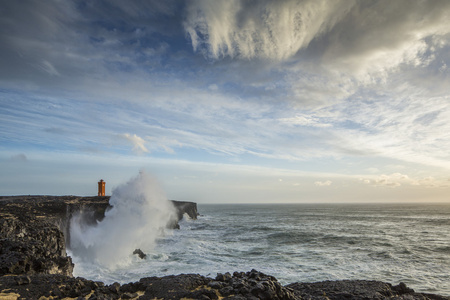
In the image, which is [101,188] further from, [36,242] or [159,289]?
[159,289]

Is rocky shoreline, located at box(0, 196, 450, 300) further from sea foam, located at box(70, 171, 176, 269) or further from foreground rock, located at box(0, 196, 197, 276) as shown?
sea foam, located at box(70, 171, 176, 269)

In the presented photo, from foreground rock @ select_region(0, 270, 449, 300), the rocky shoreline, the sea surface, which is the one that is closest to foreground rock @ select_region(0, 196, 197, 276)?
the rocky shoreline

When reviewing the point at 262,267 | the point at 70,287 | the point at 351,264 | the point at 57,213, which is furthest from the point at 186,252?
the point at 70,287

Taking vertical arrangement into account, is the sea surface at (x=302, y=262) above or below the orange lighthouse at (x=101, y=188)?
below

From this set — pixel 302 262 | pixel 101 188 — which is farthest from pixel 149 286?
pixel 101 188

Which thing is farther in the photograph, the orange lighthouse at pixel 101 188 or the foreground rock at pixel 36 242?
the orange lighthouse at pixel 101 188

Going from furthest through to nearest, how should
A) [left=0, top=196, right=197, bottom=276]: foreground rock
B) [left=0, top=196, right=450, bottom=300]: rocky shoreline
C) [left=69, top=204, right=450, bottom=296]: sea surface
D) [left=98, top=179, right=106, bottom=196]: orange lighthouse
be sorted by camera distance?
[left=98, top=179, right=106, bottom=196]: orange lighthouse
[left=69, top=204, right=450, bottom=296]: sea surface
[left=0, top=196, right=197, bottom=276]: foreground rock
[left=0, top=196, right=450, bottom=300]: rocky shoreline

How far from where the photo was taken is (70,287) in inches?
318

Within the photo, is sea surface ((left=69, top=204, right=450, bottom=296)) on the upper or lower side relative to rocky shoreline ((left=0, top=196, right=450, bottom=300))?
lower

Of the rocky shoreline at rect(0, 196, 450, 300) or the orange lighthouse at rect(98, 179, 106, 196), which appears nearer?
the rocky shoreline at rect(0, 196, 450, 300)

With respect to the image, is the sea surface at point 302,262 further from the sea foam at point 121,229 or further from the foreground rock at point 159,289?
the foreground rock at point 159,289

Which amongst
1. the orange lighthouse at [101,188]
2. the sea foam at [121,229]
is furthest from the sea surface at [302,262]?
the orange lighthouse at [101,188]

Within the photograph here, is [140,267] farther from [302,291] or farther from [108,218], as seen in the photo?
[302,291]

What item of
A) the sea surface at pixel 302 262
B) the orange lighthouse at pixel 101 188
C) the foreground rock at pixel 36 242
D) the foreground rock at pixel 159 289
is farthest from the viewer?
the orange lighthouse at pixel 101 188
